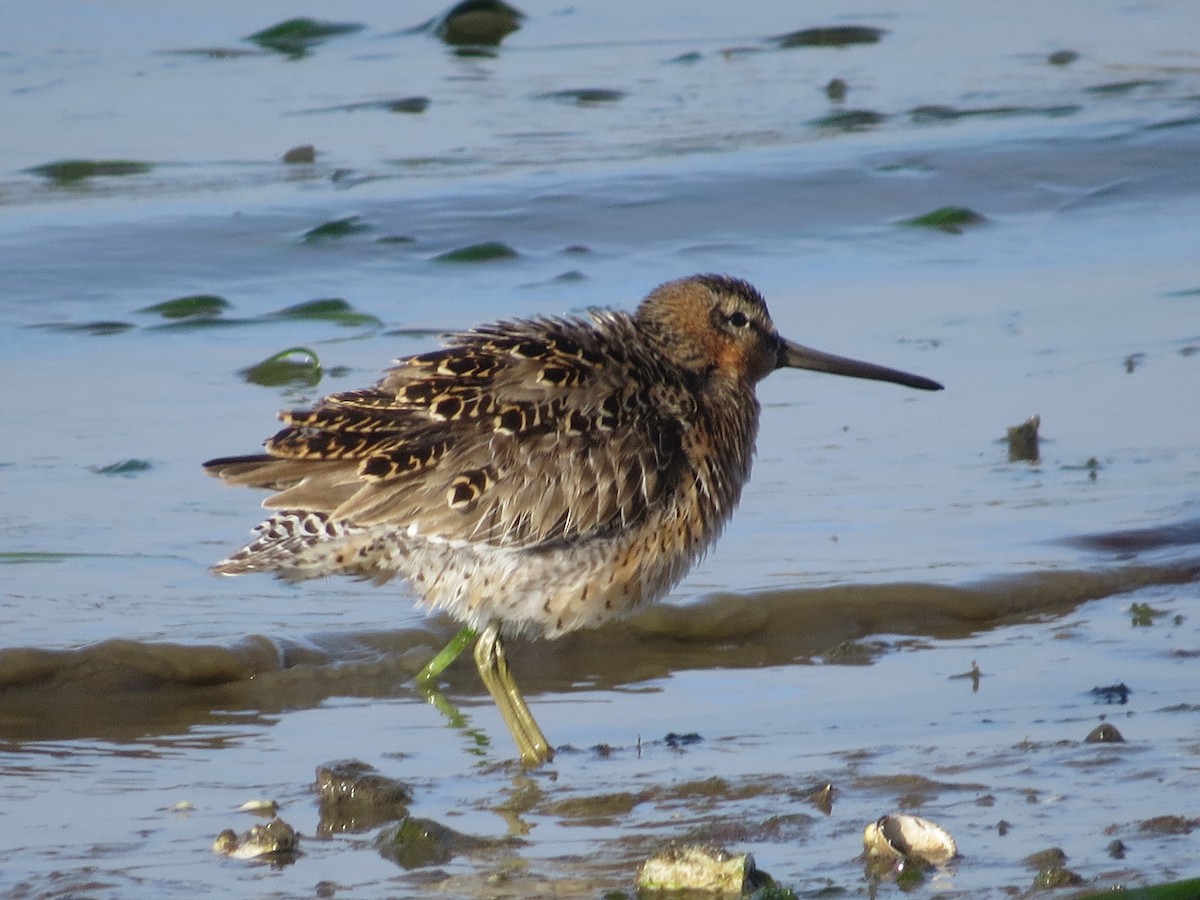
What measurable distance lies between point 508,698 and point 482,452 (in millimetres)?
579

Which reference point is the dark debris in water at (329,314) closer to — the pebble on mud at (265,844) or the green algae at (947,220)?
the green algae at (947,220)

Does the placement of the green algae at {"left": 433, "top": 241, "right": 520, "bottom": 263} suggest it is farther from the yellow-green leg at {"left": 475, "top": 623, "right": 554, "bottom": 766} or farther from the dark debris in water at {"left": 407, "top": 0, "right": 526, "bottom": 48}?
the yellow-green leg at {"left": 475, "top": 623, "right": 554, "bottom": 766}

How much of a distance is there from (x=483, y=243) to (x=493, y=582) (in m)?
4.92

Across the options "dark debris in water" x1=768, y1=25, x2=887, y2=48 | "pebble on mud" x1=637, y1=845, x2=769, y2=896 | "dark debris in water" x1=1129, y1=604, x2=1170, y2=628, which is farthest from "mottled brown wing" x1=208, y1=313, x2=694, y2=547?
"dark debris in water" x1=768, y1=25, x2=887, y2=48

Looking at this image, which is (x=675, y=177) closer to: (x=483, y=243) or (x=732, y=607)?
(x=483, y=243)

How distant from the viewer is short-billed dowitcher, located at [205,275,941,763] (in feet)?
14.3

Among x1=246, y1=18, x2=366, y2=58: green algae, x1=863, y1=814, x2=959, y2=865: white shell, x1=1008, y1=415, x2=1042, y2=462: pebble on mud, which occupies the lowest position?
x1=863, y1=814, x2=959, y2=865: white shell

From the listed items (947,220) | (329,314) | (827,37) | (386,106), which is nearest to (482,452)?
(329,314)

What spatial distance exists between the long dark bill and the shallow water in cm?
52

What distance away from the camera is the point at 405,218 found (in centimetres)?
948

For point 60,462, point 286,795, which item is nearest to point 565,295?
point 60,462

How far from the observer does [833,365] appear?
526 cm

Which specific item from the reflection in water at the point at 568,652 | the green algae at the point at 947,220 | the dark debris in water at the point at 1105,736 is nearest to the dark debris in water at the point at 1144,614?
the reflection in water at the point at 568,652

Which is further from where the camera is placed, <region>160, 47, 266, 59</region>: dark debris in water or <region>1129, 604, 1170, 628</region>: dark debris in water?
<region>160, 47, 266, 59</region>: dark debris in water
